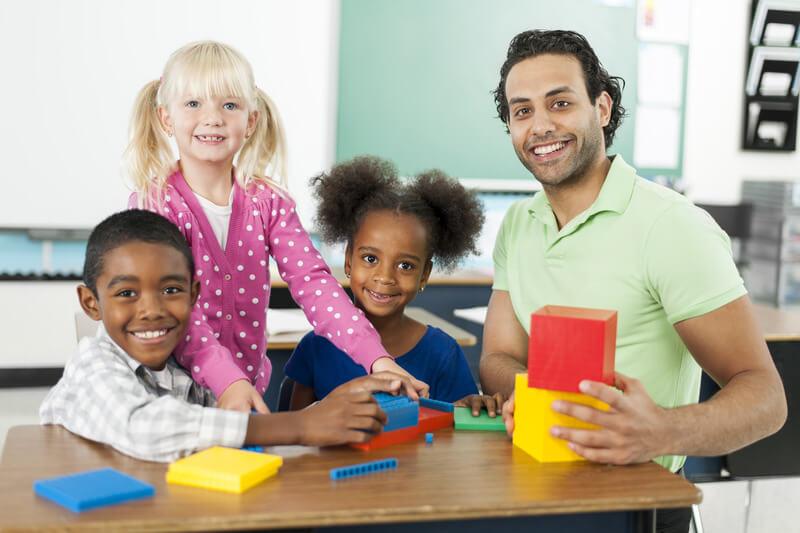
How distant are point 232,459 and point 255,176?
3.68 feet

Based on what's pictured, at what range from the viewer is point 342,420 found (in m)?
1.56

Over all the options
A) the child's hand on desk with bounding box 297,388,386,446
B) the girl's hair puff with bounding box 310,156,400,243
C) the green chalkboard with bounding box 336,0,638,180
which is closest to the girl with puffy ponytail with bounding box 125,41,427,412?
the girl's hair puff with bounding box 310,156,400,243

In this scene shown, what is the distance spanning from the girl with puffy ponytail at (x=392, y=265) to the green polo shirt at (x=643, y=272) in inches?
11.1

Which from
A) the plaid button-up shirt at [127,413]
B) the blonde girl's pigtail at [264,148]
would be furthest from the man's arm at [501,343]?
the plaid button-up shirt at [127,413]

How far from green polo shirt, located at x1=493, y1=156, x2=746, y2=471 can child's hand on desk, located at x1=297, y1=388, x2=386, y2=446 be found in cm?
64

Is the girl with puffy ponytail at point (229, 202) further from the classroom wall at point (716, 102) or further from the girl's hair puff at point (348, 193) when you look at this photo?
the classroom wall at point (716, 102)

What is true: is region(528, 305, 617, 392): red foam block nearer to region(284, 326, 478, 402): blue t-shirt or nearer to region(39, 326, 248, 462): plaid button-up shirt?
region(39, 326, 248, 462): plaid button-up shirt

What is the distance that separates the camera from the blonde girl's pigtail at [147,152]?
7.25 ft

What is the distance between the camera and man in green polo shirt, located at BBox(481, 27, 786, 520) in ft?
5.46

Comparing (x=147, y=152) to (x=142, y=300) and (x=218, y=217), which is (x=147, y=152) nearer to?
(x=218, y=217)

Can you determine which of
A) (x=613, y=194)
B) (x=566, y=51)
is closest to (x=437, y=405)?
(x=613, y=194)

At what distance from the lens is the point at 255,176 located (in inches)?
94.3

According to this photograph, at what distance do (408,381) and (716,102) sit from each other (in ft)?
20.5

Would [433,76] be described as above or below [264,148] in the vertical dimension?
above
